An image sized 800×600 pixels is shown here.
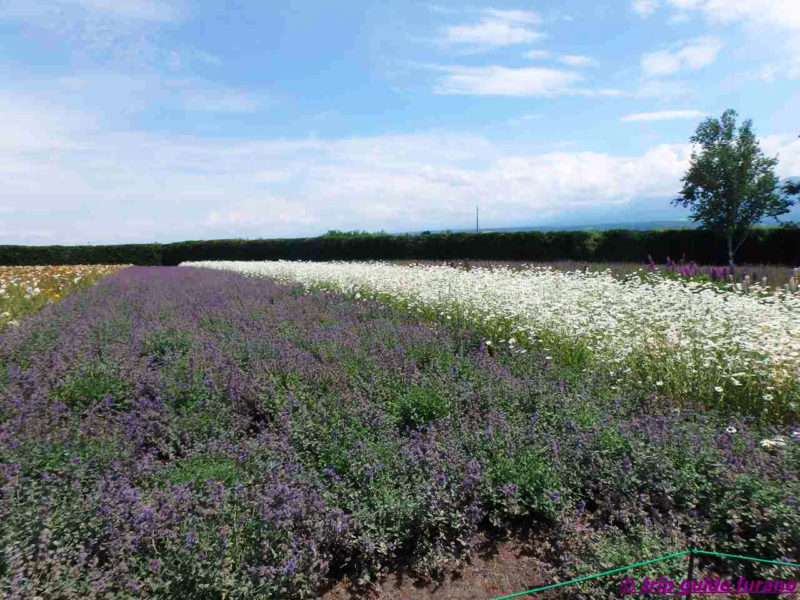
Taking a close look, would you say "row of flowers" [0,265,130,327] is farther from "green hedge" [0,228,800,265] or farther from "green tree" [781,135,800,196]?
"green tree" [781,135,800,196]

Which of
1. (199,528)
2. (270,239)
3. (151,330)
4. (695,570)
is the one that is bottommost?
(695,570)

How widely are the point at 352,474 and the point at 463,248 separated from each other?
22.9 metres

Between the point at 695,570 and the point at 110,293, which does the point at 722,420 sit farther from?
the point at 110,293

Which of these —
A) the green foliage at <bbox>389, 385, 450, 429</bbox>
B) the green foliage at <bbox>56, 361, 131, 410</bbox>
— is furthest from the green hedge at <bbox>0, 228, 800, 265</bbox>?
the green foliage at <bbox>56, 361, 131, 410</bbox>

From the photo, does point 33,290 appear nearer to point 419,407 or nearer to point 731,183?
point 419,407

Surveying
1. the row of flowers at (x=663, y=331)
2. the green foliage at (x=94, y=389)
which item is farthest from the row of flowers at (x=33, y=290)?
the row of flowers at (x=663, y=331)

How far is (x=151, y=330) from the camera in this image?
21.7 ft

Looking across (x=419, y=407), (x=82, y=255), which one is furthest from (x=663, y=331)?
(x=82, y=255)

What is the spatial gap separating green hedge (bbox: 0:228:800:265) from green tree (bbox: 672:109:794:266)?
→ 0.80m

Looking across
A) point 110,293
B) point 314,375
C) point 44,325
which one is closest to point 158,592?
point 314,375

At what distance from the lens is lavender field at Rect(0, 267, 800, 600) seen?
7.95ft

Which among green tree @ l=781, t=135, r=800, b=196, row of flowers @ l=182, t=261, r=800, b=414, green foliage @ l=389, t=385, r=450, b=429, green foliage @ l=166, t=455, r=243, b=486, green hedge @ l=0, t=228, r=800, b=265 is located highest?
green tree @ l=781, t=135, r=800, b=196

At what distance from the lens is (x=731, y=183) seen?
66.5ft

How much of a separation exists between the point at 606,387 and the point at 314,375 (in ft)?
9.03
